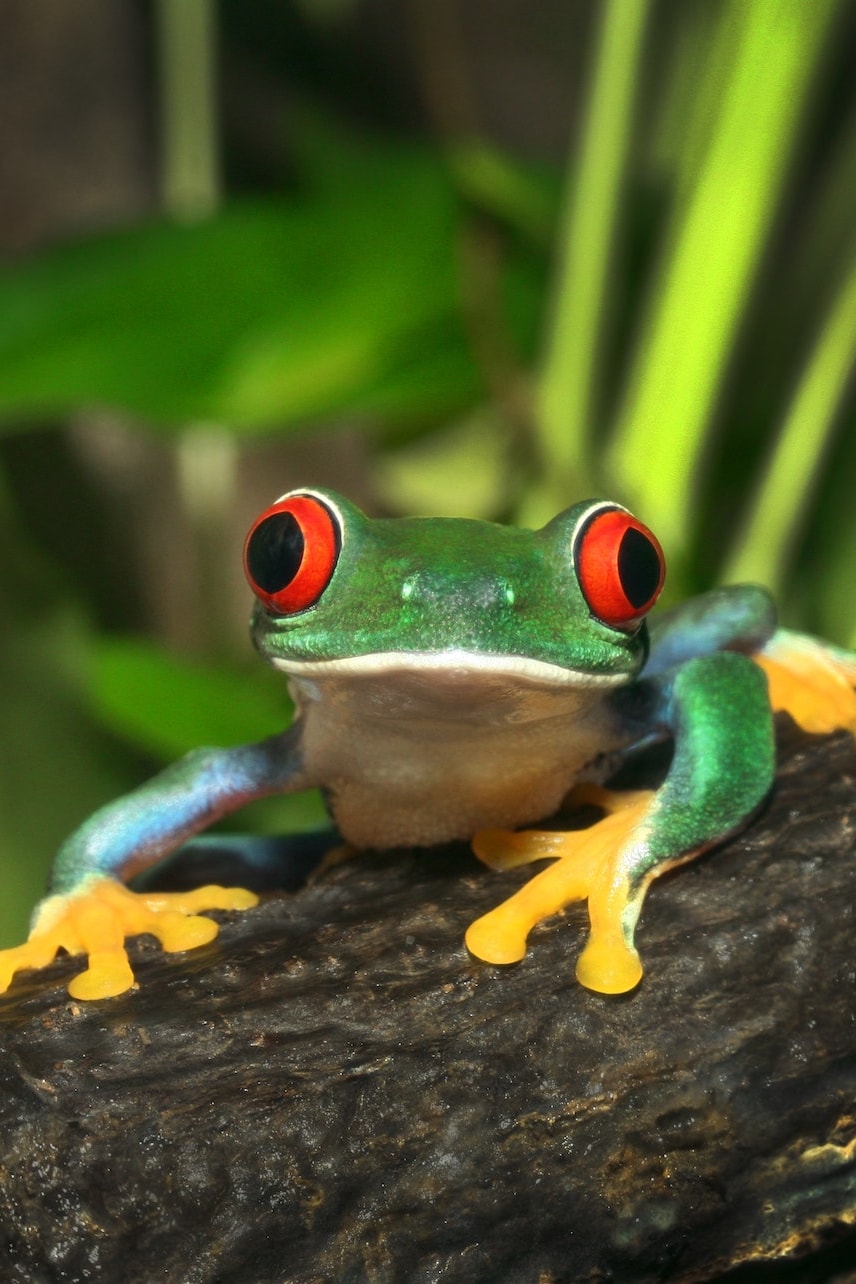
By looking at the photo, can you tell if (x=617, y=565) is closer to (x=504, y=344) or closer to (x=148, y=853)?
(x=148, y=853)

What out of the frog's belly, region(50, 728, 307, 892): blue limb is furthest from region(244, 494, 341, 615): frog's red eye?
region(50, 728, 307, 892): blue limb

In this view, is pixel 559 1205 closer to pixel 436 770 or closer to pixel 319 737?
pixel 436 770

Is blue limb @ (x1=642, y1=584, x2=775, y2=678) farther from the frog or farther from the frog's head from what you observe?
the frog's head

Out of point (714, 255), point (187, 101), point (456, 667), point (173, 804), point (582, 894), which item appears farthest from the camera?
point (187, 101)

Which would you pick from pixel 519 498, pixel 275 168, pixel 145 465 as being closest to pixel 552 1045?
pixel 519 498

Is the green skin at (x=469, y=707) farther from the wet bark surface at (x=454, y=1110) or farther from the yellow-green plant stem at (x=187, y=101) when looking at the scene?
the yellow-green plant stem at (x=187, y=101)

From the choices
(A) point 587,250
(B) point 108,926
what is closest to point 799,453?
(A) point 587,250
